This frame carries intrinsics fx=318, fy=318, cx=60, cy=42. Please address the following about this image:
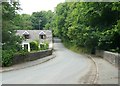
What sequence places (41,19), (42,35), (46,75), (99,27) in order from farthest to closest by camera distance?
1. (41,19)
2. (42,35)
3. (99,27)
4. (46,75)

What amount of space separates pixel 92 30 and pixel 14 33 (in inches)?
640

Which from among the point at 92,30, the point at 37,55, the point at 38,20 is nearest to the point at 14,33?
the point at 37,55

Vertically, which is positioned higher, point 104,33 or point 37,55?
point 104,33

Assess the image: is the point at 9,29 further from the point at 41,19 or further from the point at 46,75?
the point at 41,19

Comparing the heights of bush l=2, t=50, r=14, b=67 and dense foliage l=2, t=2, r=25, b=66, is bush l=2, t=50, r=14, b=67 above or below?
below

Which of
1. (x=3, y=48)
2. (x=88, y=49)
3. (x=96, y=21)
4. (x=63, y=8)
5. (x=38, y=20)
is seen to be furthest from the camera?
(x=38, y=20)

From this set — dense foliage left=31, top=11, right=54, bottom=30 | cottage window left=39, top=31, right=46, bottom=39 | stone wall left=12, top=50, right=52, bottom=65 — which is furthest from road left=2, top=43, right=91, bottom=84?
dense foliage left=31, top=11, right=54, bottom=30

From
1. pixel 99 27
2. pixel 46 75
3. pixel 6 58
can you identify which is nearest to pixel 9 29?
pixel 6 58

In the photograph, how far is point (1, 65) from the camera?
90.9 feet

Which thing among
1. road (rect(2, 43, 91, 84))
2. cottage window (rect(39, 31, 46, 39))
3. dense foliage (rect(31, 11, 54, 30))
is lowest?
road (rect(2, 43, 91, 84))

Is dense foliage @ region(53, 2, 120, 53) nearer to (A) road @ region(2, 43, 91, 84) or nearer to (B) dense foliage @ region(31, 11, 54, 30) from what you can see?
(A) road @ region(2, 43, 91, 84)

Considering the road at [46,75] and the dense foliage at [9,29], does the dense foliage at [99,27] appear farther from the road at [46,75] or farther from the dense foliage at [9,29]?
the road at [46,75]

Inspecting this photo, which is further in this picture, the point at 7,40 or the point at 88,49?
the point at 88,49

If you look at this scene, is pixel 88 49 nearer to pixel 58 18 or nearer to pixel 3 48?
pixel 3 48
